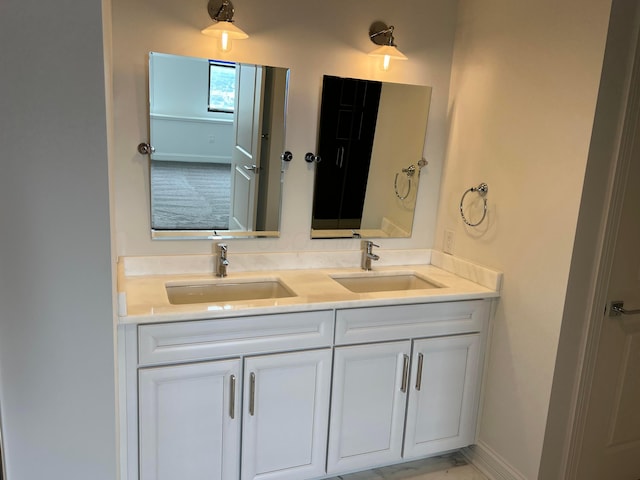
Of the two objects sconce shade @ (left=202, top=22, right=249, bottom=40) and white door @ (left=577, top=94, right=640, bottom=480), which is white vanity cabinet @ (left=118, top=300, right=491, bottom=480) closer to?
white door @ (left=577, top=94, right=640, bottom=480)

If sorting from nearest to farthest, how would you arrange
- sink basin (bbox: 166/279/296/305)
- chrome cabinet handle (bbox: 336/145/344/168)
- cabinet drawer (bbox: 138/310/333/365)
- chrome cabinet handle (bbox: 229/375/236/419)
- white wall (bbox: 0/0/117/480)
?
white wall (bbox: 0/0/117/480) → cabinet drawer (bbox: 138/310/333/365) → chrome cabinet handle (bbox: 229/375/236/419) → sink basin (bbox: 166/279/296/305) → chrome cabinet handle (bbox: 336/145/344/168)

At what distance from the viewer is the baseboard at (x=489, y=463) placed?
2262 mm

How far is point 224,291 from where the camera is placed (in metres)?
2.28

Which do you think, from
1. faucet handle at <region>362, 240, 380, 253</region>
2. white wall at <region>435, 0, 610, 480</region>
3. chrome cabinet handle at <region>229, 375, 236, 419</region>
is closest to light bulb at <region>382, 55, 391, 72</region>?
white wall at <region>435, 0, 610, 480</region>

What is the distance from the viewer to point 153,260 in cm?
222

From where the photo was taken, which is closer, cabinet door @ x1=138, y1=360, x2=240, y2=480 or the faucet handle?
cabinet door @ x1=138, y1=360, x2=240, y2=480

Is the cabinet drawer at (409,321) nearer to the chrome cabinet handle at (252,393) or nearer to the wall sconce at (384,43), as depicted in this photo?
the chrome cabinet handle at (252,393)

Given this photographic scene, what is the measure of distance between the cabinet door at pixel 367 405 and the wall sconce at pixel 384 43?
1296 mm

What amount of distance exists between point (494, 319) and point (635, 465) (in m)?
0.94

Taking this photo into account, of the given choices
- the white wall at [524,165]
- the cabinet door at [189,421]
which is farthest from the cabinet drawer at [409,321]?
the cabinet door at [189,421]

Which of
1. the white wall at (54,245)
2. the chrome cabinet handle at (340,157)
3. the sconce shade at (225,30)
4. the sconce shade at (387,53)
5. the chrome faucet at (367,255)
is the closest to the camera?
the white wall at (54,245)

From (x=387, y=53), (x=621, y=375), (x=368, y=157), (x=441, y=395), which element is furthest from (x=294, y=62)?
(x=621, y=375)

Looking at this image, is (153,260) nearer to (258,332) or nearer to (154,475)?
(258,332)

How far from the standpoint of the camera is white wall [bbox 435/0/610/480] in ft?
6.31
